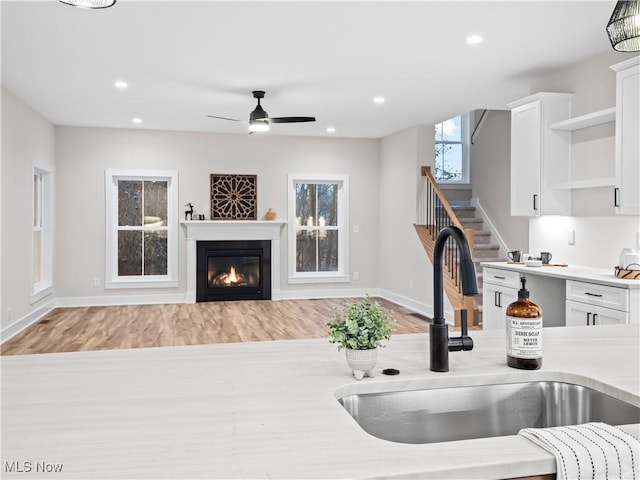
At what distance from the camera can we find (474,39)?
423 cm

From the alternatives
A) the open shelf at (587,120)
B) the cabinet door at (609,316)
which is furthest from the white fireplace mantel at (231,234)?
the cabinet door at (609,316)

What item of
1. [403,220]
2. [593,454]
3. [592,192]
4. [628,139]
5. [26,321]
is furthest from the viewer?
[403,220]

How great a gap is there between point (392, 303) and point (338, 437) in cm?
769

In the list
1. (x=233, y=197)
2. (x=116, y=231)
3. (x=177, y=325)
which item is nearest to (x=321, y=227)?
(x=233, y=197)

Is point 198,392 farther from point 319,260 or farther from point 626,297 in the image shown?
point 319,260

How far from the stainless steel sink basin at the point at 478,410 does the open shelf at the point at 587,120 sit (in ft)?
11.2

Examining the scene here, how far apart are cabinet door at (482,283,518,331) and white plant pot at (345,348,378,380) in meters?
3.68

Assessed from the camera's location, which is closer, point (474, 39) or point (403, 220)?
point (474, 39)

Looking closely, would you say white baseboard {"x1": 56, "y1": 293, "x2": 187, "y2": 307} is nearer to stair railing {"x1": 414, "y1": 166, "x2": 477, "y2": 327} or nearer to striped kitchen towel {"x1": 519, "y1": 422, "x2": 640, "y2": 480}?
stair railing {"x1": 414, "y1": 166, "x2": 477, "y2": 327}

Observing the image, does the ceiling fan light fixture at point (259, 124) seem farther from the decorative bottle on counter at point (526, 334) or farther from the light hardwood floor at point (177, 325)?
the decorative bottle on counter at point (526, 334)

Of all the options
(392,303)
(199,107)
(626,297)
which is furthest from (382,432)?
(392,303)

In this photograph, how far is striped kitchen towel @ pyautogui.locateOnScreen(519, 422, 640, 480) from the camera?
0.94 metres

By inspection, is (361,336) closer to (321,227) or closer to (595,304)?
(595,304)

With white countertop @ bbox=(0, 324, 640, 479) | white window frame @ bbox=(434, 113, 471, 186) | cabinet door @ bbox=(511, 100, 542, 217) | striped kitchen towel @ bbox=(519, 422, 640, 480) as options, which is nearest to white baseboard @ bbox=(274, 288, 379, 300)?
white window frame @ bbox=(434, 113, 471, 186)
